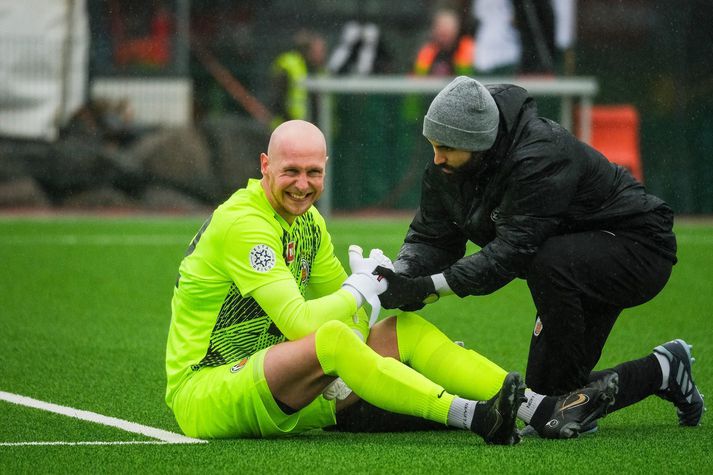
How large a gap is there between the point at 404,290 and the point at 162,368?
2.54m

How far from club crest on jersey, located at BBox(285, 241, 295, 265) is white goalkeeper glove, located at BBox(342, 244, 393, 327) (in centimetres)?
26

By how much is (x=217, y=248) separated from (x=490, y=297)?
6152 millimetres

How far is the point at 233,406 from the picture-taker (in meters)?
5.40

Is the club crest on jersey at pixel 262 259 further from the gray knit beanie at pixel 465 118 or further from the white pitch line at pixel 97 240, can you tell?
the white pitch line at pixel 97 240

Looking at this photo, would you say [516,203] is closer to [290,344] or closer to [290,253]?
[290,253]

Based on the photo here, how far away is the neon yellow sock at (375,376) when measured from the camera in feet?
16.9

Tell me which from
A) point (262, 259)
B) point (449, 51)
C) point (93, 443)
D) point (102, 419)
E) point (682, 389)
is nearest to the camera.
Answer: point (262, 259)

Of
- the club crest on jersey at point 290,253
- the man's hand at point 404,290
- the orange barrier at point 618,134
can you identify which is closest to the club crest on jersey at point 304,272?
the club crest on jersey at point 290,253

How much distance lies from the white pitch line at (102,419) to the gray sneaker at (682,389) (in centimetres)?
215

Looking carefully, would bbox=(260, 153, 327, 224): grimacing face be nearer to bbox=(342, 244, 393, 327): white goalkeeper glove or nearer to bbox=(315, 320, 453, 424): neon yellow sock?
bbox=(342, 244, 393, 327): white goalkeeper glove

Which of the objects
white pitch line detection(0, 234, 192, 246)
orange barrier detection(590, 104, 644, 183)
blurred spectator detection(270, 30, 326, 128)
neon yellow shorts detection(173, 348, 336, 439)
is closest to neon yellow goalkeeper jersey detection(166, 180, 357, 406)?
neon yellow shorts detection(173, 348, 336, 439)

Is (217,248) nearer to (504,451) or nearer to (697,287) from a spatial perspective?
(504,451)

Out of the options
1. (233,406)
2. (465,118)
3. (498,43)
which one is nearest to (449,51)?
(498,43)

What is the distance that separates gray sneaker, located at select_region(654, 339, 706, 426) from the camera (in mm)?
5969
